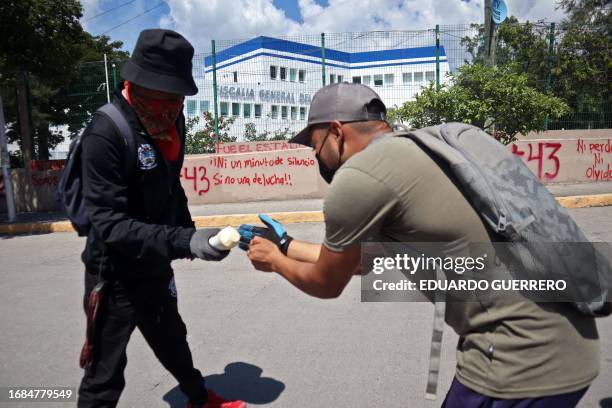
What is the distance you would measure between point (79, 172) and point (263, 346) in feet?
7.02

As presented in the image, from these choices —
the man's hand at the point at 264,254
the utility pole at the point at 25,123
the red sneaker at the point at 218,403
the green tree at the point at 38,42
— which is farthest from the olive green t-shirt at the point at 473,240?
the utility pole at the point at 25,123

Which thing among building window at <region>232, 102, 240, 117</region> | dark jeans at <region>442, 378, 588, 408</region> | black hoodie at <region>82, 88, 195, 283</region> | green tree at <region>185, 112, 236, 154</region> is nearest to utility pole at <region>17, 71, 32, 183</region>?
green tree at <region>185, 112, 236, 154</region>

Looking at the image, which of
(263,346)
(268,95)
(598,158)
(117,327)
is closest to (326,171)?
(117,327)

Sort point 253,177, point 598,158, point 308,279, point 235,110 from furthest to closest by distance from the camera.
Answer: point 235,110, point 598,158, point 253,177, point 308,279

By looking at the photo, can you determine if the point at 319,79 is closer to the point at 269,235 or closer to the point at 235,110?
the point at 235,110

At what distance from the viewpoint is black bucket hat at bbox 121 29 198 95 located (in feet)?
7.23

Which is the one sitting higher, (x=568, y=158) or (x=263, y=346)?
(x=568, y=158)

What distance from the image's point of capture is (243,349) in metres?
3.81

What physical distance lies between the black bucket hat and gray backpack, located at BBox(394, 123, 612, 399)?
121 centimetres

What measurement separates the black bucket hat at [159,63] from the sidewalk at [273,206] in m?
7.20

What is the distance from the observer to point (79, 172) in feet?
7.26

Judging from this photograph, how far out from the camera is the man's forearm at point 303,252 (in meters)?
2.01

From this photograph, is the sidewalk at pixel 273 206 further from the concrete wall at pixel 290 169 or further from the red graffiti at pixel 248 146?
the red graffiti at pixel 248 146

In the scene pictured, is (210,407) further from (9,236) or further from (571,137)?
(571,137)
